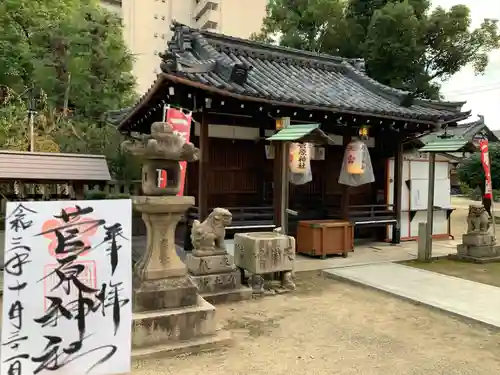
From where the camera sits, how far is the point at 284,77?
1104 cm

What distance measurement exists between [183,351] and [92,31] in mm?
15223

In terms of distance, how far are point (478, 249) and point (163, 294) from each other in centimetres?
776

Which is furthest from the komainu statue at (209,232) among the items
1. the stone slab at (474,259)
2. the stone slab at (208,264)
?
the stone slab at (474,259)

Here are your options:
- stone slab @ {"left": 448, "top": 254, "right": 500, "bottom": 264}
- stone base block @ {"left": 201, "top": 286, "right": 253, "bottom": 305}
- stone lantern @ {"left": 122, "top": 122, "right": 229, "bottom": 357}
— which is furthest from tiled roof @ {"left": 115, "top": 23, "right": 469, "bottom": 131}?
stone base block @ {"left": 201, "top": 286, "right": 253, "bottom": 305}

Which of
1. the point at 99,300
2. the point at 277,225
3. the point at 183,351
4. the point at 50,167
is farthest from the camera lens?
the point at 277,225

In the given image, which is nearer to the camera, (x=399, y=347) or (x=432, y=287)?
(x=399, y=347)

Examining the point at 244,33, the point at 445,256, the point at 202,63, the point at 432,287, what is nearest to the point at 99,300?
the point at 432,287

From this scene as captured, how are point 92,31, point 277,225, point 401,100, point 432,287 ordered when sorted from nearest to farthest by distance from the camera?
1. point 432,287
2. point 277,225
3. point 401,100
4. point 92,31

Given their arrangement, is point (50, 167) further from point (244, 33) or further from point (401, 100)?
point (244, 33)

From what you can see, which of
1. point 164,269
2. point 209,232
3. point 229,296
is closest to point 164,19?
point 209,232

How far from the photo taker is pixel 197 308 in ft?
15.1

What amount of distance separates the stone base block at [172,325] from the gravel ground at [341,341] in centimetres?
27

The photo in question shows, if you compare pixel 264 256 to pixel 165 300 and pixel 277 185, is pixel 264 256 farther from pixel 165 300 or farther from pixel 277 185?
pixel 277 185

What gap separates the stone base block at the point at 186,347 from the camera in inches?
163
